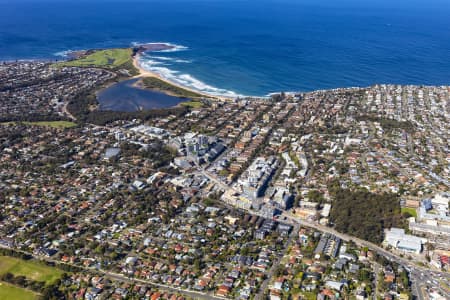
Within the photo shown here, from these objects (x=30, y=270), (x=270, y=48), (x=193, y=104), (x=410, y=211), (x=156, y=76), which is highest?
(x=270, y=48)

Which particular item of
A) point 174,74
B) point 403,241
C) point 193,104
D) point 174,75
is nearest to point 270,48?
point 174,74

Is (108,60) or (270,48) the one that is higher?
(270,48)

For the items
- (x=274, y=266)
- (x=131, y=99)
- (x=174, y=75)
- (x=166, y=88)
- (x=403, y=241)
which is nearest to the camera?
(x=274, y=266)

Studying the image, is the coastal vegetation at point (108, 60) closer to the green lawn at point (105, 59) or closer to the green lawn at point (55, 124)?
the green lawn at point (105, 59)

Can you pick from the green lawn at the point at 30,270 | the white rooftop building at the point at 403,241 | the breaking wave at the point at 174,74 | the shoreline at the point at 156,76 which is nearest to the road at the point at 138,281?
the green lawn at the point at 30,270

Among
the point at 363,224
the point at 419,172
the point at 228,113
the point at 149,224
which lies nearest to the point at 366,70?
the point at 228,113

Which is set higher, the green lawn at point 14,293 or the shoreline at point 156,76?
the shoreline at point 156,76

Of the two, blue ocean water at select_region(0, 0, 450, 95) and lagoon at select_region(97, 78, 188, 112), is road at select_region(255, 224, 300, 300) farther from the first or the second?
blue ocean water at select_region(0, 0, 450, 95)

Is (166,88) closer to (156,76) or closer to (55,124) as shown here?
(156,76)
